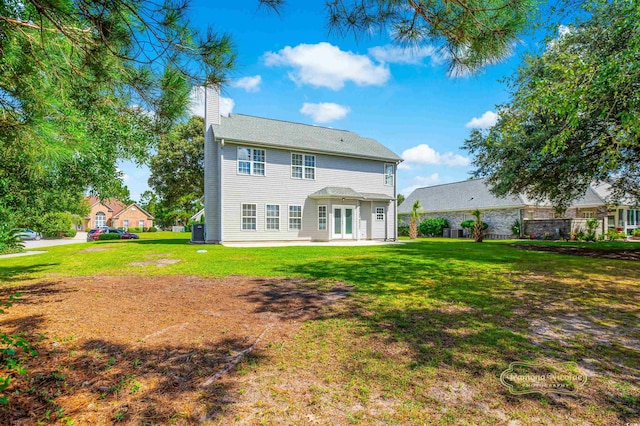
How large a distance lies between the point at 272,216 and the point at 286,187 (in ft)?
6.19

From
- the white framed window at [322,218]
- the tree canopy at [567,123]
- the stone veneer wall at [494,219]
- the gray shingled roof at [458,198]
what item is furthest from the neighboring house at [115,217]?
the tree canopy at [567,123]

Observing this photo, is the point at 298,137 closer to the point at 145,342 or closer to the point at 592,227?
the point at 145,342

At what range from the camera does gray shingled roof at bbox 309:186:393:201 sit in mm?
18688

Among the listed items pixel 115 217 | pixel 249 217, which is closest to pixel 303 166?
pixel 249 217

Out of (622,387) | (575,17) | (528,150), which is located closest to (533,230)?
(528,150)

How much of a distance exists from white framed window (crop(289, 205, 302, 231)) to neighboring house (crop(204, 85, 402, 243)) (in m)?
0.06

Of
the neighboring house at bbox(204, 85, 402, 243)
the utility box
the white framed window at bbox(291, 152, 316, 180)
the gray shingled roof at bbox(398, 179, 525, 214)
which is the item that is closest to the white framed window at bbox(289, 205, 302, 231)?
the neighboring house at bbox(204, 85, 402, 243)

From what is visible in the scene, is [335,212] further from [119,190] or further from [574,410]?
[574,410]

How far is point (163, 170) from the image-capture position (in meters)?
31.1

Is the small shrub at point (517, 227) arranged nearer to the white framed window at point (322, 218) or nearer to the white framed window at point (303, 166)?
the white framed window at point (322, 218)

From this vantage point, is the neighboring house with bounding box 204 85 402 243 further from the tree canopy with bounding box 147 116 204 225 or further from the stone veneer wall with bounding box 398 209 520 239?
the tree canopy with bounding box 147 116 204 225

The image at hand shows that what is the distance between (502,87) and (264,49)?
11.7m

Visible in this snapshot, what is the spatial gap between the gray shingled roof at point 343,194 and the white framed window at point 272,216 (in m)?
2.26

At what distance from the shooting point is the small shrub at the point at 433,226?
97.9 feet
